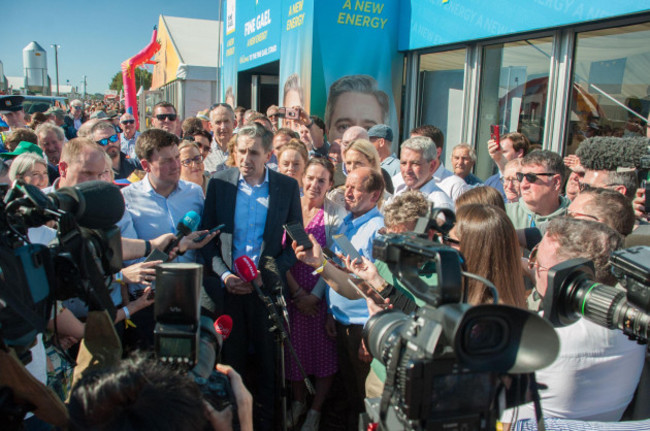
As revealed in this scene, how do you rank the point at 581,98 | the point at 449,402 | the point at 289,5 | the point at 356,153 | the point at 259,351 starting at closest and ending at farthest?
the point at 449,402
the point at 259,351
the point at 356,153
the point at 581,98
the point at 289,5

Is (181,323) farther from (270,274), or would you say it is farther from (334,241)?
(334,241)

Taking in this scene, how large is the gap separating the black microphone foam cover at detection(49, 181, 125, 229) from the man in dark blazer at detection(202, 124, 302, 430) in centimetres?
177

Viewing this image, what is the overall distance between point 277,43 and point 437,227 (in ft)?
29.2

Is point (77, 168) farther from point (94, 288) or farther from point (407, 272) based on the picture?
point (407, 272)

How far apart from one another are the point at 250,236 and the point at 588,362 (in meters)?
2.22

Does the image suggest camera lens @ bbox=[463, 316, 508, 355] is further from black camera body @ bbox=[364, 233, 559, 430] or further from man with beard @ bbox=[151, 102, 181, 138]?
man with beard @ bbox=[151, 102, 181, 138]

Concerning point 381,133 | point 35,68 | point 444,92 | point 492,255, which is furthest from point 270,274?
point 35,68

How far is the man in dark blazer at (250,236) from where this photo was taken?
319 cm

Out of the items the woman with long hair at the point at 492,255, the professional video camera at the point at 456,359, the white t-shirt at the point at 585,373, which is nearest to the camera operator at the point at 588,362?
the white t-shirt at the point at 585,373

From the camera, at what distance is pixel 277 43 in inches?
370

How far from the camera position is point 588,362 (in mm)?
1705

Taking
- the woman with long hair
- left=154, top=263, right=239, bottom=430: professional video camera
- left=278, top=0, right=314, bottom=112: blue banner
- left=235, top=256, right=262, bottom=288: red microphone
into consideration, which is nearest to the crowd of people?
the woman with long hair

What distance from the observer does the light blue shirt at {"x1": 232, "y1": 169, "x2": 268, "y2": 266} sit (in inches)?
130

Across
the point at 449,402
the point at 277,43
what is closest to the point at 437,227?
the point at 449,402
